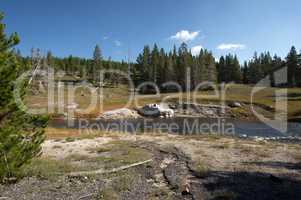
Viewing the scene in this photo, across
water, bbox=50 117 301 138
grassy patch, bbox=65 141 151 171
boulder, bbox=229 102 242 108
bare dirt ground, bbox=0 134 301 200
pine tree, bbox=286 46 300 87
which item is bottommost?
water, bbox=50 117 301 138

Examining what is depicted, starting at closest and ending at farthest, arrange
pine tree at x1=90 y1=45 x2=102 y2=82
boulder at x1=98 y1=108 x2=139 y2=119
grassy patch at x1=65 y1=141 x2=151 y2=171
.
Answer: grassy patch at x1=65 y1=141 x2=151 y2=171 < boulder at x1=98 y1=108 x2=139 y2=119 < pine tree at x1=90 y1=45 x2=102 y2=82

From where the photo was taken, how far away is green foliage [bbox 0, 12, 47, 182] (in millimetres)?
13891

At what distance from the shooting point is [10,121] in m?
14.8

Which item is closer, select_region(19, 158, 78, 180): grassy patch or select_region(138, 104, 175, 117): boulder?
select_region(19, 158, 78, 180): grassy patch

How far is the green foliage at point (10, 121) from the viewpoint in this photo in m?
13.9

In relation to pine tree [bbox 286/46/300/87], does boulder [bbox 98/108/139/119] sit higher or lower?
lower

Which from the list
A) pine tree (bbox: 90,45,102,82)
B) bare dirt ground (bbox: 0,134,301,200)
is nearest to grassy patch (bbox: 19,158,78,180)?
bare dirt ground (bbox: 0,134,301,200)

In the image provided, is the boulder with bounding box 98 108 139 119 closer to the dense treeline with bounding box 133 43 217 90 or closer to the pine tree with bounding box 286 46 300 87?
the dense treeline with bounding box 133 43 217 90

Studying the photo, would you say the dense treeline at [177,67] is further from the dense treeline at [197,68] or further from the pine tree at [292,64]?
the pine tree at [292,64]

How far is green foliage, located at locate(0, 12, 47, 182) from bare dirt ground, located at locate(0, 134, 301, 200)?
47.5 inches

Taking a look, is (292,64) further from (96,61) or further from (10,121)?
(10,121)

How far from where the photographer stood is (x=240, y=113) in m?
73.6

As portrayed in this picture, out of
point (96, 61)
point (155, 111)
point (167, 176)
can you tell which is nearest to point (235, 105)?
point (155, 111)

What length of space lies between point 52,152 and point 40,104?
6087 cm
